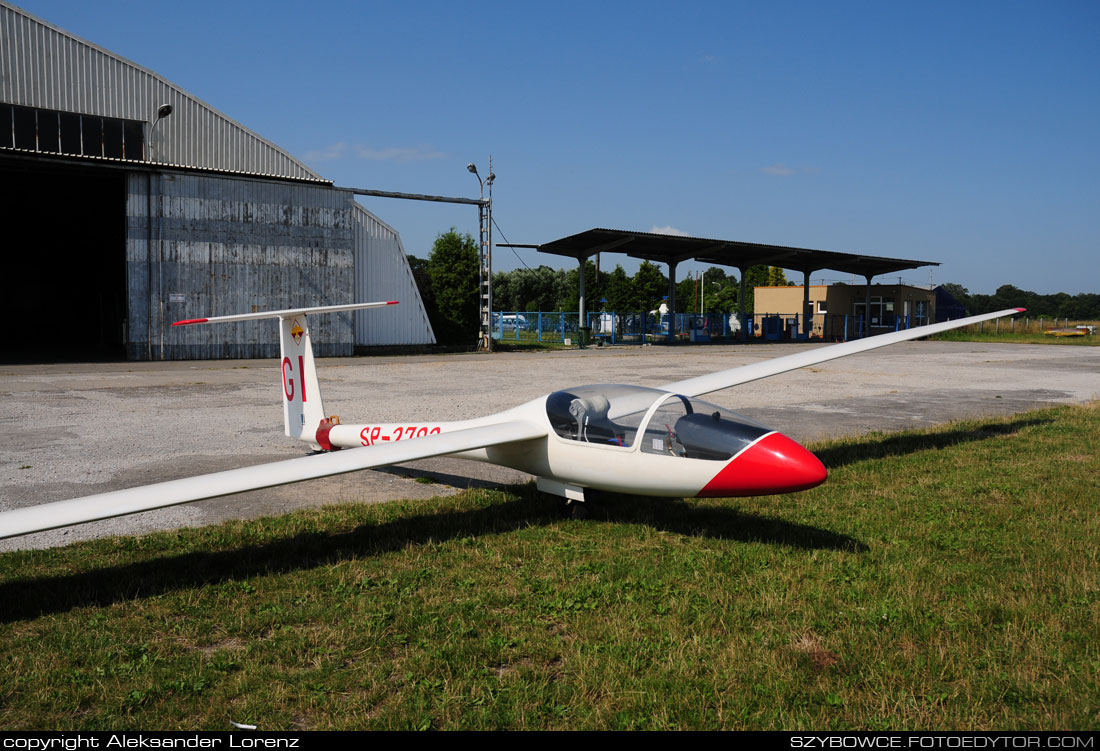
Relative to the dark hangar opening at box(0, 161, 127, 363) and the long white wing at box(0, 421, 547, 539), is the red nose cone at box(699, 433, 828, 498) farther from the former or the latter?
the dark hangar opening at box(0, 161, 127, 363)

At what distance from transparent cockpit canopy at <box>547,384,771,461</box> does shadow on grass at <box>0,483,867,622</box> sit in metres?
1.04

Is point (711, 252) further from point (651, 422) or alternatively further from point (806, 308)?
point (651, 422)

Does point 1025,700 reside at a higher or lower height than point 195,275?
lower

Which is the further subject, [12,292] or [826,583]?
[12,292]

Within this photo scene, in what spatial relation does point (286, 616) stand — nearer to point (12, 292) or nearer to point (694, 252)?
point (694, 252)

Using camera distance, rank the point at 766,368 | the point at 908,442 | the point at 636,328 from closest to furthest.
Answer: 1. the point at 766,368
2. the point at 908,442
3. the point at 636,328

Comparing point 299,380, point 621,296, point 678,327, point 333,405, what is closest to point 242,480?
point 299,380

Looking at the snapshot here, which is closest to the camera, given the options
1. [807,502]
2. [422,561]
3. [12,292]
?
[422,561]

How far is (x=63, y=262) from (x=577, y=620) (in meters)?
57.7

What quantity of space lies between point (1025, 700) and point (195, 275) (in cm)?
3357

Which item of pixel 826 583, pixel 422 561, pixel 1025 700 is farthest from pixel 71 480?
pixel 1025 700

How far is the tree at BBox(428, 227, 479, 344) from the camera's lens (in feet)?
159

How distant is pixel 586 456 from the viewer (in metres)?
7.12

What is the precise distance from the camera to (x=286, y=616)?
5.23 metres
